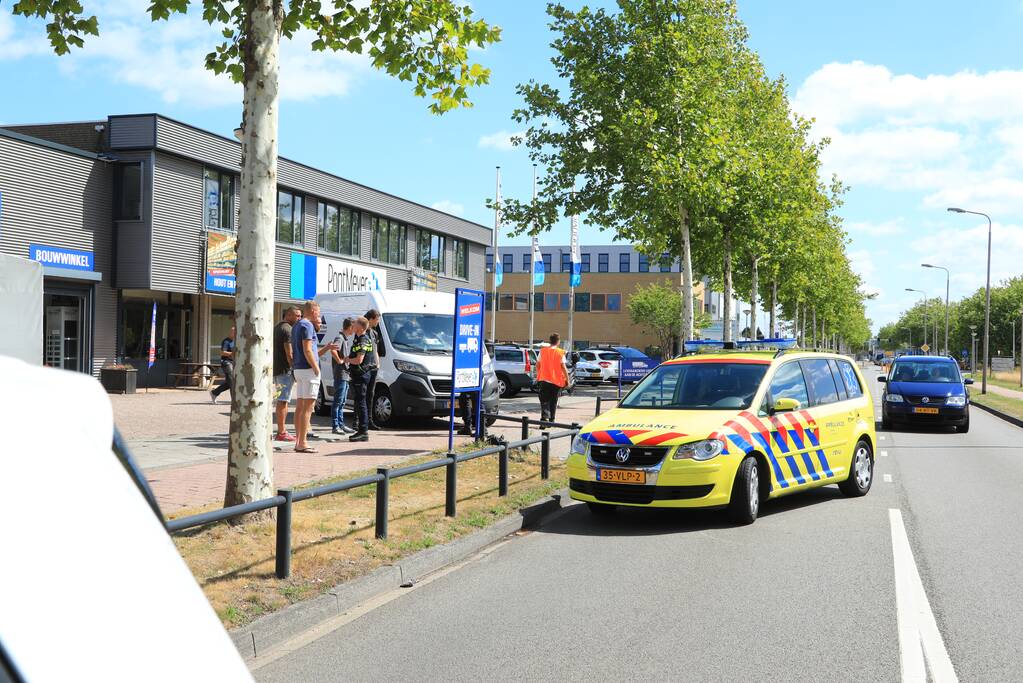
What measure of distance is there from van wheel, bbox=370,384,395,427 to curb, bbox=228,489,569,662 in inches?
337

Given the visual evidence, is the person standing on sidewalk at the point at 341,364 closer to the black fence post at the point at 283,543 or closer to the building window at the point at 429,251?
the black fence post at the point at 283,543

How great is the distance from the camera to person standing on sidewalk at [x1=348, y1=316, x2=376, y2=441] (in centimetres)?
1457

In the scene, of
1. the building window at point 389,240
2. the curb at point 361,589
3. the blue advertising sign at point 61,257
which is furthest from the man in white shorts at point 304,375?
the building window at point 389,240

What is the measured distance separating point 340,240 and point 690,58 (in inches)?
661

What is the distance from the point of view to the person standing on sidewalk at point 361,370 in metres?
14.6

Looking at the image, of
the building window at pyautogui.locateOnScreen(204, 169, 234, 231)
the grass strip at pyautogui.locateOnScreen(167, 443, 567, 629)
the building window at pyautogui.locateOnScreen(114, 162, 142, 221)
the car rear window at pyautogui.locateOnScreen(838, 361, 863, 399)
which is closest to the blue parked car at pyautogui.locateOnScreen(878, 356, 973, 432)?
the car rear window at pyautogui.locateOnScreen(838, 361, 863, 399)

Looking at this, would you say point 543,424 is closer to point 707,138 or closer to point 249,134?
point 249,134

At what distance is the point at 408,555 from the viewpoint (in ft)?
23.8

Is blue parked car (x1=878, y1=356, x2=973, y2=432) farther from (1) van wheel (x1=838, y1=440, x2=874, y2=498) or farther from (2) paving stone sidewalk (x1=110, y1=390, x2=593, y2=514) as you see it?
(1) van wheel (x1=838, y1=440, x2=874, y2=498)

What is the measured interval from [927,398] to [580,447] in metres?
14.5

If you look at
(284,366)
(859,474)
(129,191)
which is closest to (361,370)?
(284,366)

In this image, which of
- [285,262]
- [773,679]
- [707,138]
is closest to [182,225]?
[285,262]

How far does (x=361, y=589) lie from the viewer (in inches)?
253

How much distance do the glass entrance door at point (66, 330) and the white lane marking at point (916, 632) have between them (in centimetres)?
2337
